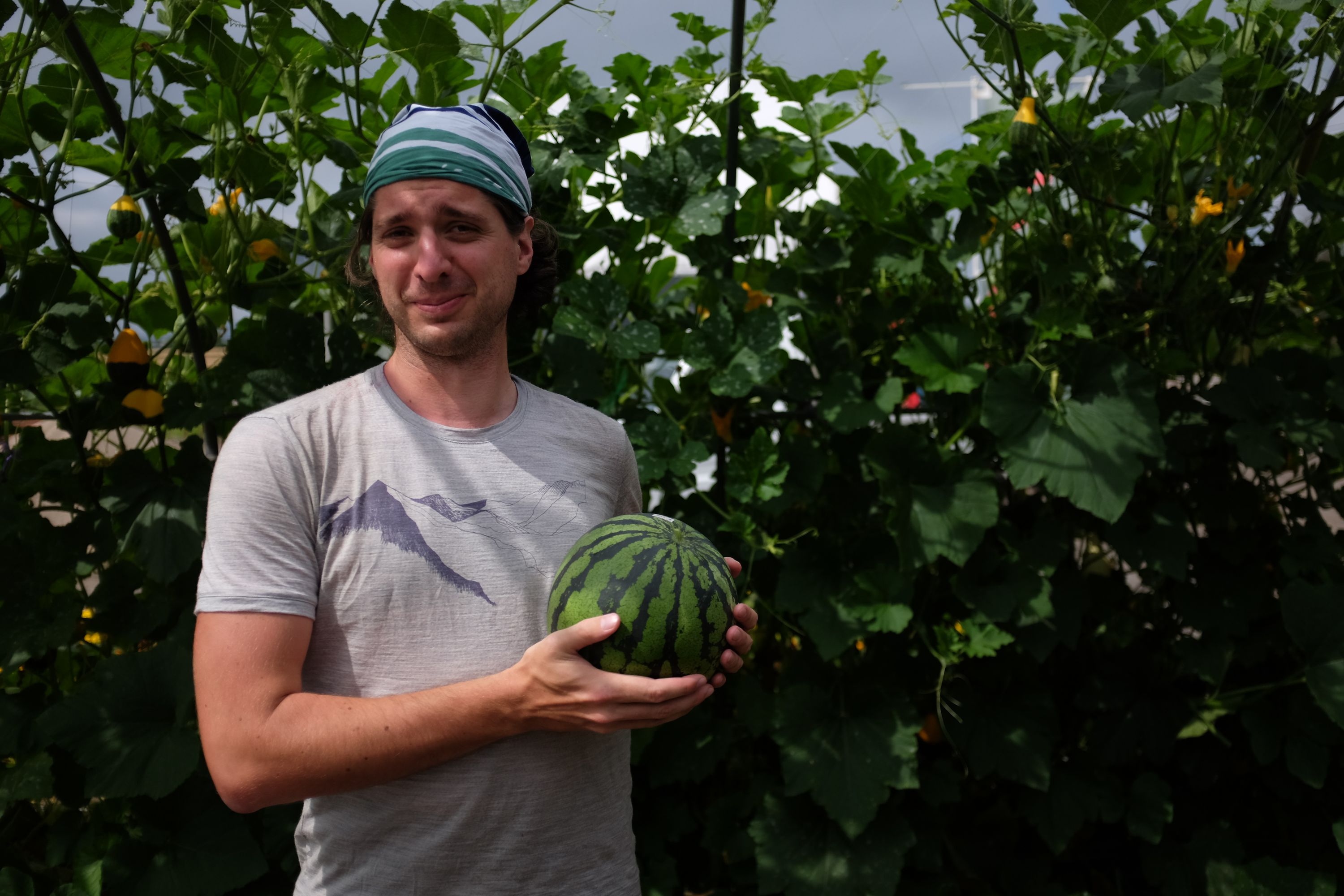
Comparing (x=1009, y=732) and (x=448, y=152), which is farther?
(x=1009, y=732)

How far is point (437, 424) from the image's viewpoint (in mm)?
1357

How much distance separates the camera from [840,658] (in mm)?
2318

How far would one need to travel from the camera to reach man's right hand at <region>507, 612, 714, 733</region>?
1114mm

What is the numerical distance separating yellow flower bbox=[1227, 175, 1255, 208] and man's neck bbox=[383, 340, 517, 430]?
5.61 ft

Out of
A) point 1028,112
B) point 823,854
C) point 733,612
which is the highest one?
point 1028,112

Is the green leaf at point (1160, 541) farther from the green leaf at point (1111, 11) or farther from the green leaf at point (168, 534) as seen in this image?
the green leaf at point (168, 534)

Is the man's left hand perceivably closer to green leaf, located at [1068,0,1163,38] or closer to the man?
the man

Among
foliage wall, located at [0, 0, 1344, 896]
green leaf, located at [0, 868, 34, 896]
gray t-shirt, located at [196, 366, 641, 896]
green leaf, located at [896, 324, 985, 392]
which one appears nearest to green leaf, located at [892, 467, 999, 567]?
foliage wall, located at [0, 0, 1344, 896]

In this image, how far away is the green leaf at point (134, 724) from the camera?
1.91 meters

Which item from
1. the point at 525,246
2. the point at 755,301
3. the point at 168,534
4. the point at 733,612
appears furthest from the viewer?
the point at 755,301

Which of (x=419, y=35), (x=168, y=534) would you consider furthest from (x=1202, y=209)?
(x=168, y=534)

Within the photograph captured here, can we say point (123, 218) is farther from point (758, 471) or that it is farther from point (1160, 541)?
point (1160, 541)

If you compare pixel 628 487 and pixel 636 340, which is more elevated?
pixel 636 340

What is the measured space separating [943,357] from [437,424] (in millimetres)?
1255
